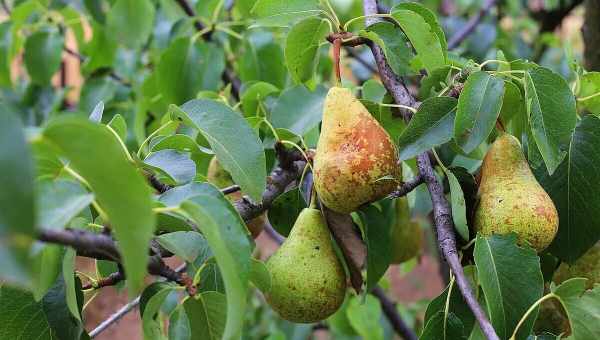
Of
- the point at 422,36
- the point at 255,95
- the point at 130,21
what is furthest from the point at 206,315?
the point at 130,21

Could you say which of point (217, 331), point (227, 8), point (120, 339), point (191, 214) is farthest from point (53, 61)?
point (120, 339)

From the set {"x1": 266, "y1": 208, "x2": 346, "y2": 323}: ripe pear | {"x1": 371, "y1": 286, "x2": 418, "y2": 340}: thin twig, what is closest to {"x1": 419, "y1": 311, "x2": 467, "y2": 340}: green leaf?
{"x1": 266, "y1": 208, "x2": 346, "y2": 323}: ripe pear

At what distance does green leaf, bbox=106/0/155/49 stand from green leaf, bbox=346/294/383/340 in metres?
0.69

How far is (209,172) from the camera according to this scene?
1.14 metres

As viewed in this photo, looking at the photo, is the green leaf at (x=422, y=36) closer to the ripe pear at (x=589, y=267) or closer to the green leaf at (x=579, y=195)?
the green leaf at (x=579, y=195)

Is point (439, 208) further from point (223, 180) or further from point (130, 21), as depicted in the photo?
point (130, 21)

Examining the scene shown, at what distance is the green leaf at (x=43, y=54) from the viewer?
175 cm

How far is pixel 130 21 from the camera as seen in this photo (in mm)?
1593

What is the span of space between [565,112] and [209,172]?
21.2 inches

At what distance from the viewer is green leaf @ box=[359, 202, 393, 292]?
3.08ft

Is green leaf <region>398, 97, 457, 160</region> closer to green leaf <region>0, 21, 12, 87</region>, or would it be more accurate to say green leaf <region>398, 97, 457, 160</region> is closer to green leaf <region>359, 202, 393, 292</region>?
green leaf <region>359, 202, 393, 292</region>

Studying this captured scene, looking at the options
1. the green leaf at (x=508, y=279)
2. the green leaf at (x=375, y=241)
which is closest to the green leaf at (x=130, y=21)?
the green leaf at (x=375, y=241)

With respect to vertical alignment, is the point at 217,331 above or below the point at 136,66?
above

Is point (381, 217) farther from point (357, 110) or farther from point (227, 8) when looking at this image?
point (227, 8)
